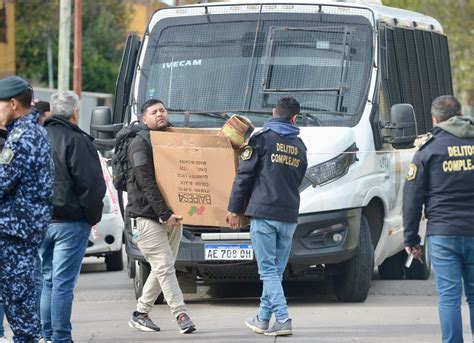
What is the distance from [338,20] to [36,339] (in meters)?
5.79

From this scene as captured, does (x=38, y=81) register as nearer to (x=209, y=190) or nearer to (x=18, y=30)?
(x=18, y=30)

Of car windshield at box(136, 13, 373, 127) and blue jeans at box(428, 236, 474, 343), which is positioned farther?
car windshield at box(136, 13, 373, 127)

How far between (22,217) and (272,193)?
2.67m

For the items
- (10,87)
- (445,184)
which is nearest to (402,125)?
(445,184)

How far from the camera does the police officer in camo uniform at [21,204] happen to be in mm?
7422

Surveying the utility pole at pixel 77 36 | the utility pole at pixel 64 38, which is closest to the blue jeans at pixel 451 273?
the utility pole at pixel 64 38

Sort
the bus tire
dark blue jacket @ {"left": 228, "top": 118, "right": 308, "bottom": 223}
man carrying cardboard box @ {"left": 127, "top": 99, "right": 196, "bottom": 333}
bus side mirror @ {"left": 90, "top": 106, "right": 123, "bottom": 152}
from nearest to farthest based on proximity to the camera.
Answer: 1. dark blue jacket @ {"left": 228, "top": 118, "right": 308, "bottom": 223}
2. man carrying cardboard box @ {"left": 127, "top": 99, "right": 196, "bottom": 333}
3. the bus tire
4. bus side mirror @ {"left": 90, "top": 106, "right": 123, "bottom": 152}

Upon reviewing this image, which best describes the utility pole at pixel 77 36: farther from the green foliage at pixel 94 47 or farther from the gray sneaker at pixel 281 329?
the gray sneaker at pixel 281 329

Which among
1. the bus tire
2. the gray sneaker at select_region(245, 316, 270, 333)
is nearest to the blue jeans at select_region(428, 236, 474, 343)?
the gray sneaker at select_region(245, 316, 270, 333)

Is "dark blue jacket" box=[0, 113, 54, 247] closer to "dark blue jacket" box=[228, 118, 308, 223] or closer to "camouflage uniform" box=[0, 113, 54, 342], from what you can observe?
"camouflage uniform" box=[0, 113, 54, 342]

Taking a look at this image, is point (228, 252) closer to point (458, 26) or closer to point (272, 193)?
point (272, 193)

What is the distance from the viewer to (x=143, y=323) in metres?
10.2

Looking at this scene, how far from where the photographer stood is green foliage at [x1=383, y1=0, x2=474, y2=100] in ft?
149

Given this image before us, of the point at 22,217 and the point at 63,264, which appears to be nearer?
the point at 22,217
